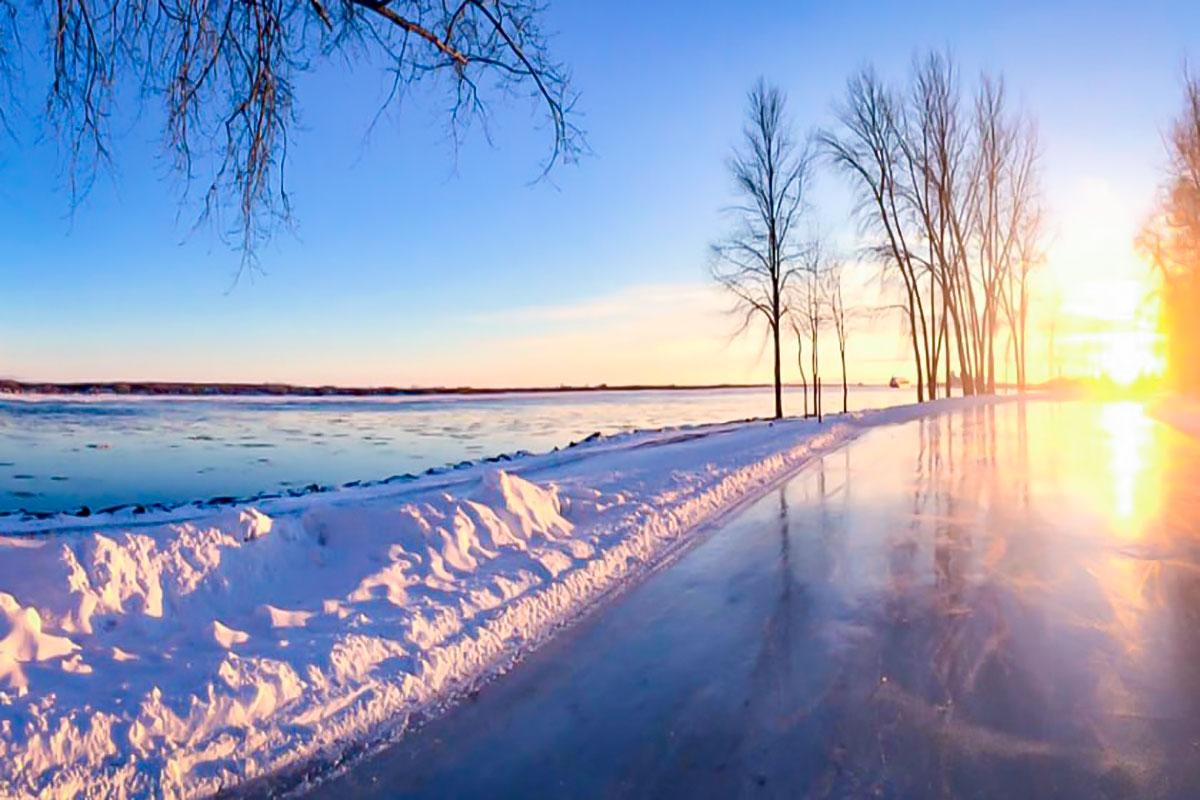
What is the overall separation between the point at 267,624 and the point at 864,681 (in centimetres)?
370

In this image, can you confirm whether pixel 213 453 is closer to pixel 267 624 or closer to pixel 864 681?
pixel 267 624

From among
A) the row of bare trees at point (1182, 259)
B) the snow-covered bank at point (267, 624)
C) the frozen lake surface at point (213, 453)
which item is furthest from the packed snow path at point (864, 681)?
the row of bare trees at point (1182, 259)

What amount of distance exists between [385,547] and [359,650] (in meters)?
2.16

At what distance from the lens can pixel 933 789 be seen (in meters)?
3.24

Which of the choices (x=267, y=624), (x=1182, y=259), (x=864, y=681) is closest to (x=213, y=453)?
(x=267, y=624)

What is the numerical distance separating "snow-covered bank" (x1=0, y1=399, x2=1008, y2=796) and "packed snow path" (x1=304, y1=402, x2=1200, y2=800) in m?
0.48

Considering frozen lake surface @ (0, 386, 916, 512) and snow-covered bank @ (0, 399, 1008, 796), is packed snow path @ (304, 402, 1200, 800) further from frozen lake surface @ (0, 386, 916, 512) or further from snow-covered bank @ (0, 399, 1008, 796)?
frozen lake surface @ (0, 386, 916, 512)

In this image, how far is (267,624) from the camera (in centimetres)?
513

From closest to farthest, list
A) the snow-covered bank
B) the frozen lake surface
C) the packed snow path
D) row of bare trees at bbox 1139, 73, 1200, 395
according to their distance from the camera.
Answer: the packed snow path, the snow-covered bank, the frozen lake surface, row of bare trees at bbox 1139, 73, 1200, 395

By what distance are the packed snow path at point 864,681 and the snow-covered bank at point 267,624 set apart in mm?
476

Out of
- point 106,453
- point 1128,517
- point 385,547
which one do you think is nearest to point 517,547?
point 385,547

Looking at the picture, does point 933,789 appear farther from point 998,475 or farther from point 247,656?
point 998,475

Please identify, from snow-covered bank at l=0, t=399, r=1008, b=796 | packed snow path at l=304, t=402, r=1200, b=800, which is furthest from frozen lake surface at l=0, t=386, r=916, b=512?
packed snow path at l=304, t=402, r=1200, b=800

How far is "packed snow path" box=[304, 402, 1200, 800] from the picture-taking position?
3.40 metres
